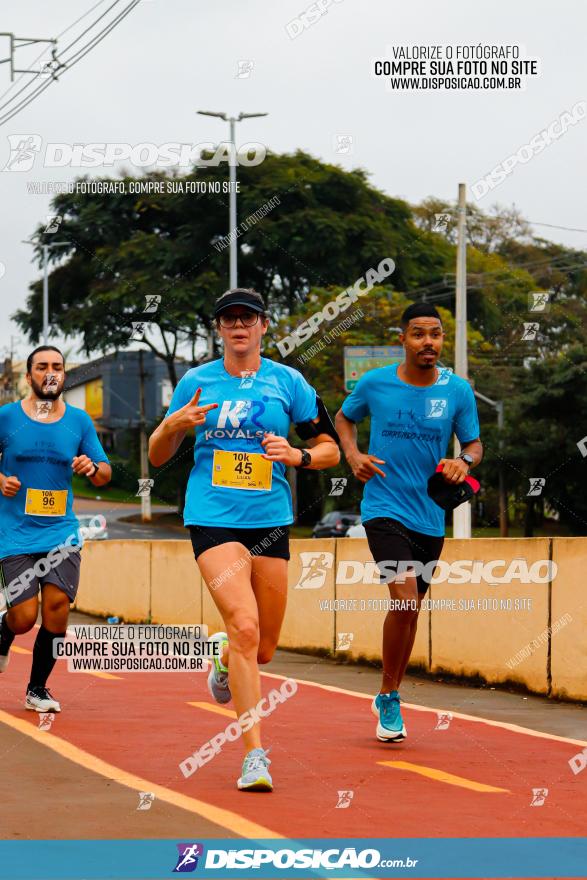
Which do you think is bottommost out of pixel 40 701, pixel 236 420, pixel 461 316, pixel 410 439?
pixel 40 701

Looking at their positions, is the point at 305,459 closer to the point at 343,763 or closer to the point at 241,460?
the point at 241,460

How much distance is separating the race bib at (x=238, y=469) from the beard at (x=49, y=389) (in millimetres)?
2647

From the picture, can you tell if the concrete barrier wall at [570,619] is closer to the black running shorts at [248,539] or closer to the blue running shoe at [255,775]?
the black running shorts at [248,539]

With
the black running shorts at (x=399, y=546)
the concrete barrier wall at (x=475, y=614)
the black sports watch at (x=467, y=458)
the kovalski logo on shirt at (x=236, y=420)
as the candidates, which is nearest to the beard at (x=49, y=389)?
the black running shorts at (x=399, y=546)

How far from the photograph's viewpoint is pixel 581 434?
50.1m

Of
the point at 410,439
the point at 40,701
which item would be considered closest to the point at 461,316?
the point at 40,701

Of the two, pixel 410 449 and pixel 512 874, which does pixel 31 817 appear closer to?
pixel 512 874

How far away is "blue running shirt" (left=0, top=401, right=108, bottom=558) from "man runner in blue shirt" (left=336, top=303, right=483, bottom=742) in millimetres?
2010

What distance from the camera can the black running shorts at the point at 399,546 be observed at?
871cm

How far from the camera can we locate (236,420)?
743cm

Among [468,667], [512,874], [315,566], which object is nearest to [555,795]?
[512,874]

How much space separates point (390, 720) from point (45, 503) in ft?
8.56

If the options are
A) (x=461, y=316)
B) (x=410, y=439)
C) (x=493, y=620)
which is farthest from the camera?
(x=461, y=316)

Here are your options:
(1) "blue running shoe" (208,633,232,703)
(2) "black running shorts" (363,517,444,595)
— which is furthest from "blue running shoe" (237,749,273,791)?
(2) "black running shorts" (363,517,444,595)
